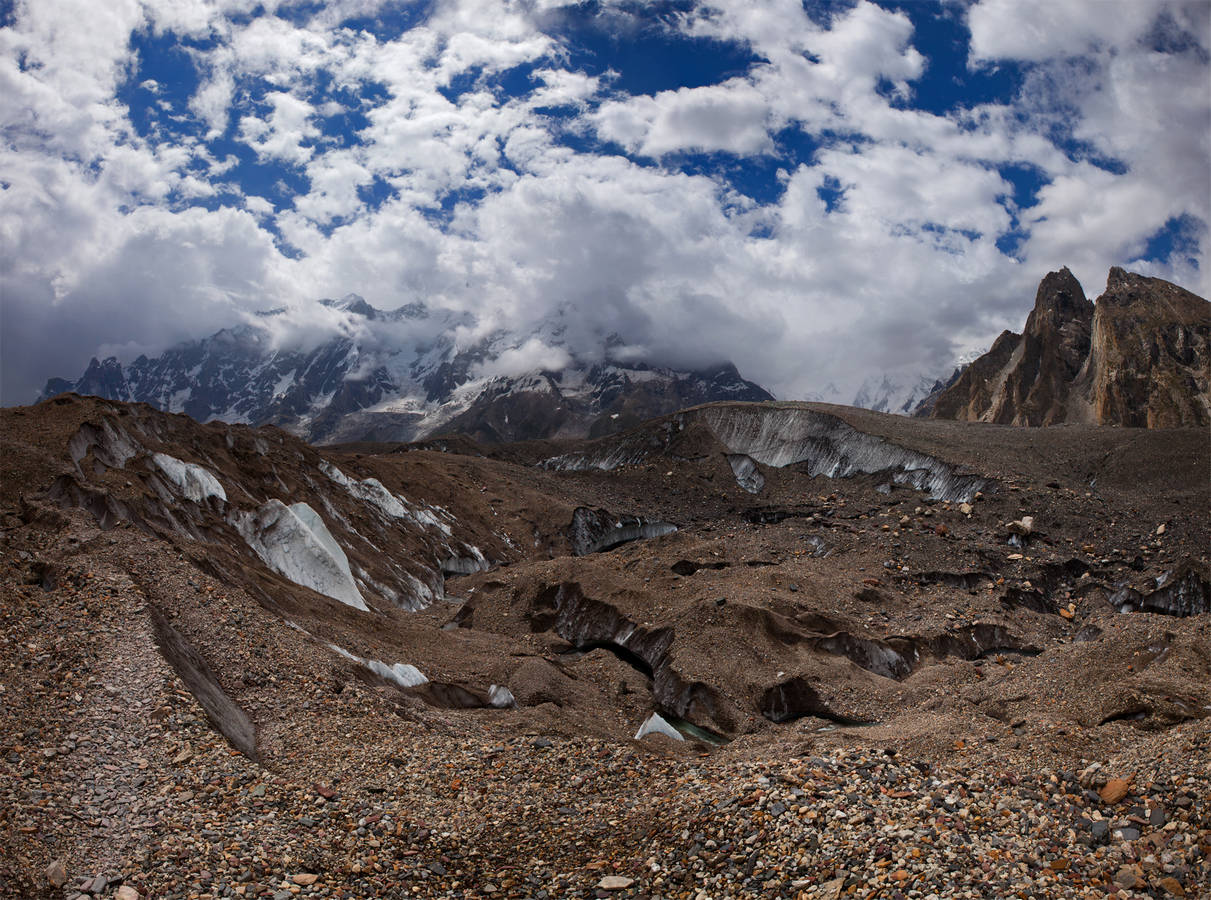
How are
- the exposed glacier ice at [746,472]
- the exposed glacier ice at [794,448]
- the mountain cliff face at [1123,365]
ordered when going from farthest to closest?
the mountain cliff face at [1123,365] < the exposed glacier ice at [746,472] < the exposed glacier ice at [794,448]

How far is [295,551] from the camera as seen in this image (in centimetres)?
4581

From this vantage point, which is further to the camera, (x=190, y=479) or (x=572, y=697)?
(x=190, y=479)

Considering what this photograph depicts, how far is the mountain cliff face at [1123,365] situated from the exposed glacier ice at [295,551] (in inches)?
6475

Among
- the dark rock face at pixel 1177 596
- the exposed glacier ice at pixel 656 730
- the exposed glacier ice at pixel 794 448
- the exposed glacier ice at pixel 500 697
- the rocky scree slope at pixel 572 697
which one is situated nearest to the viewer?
the rocky scree slope at pixel 572 697

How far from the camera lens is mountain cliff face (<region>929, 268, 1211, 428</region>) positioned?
159625 millimetres

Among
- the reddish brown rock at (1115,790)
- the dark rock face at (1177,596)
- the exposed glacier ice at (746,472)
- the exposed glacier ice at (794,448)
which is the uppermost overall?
the exposed glacier ice at (794,448)

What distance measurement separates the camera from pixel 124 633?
17.8 meters

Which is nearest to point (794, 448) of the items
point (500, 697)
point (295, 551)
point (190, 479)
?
point (295, 551)

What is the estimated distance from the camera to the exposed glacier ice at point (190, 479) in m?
46.8

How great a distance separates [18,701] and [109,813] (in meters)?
3.95

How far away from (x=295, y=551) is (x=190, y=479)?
8.54 meters

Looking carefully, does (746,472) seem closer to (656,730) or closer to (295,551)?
(295,551)

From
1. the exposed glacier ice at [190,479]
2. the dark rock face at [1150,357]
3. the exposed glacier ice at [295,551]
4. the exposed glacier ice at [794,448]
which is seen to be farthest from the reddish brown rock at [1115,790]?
the dark rock face at [1150,357]

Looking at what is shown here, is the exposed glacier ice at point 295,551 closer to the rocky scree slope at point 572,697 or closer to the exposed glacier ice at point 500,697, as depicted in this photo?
the rocky scree slope at point 572,697
